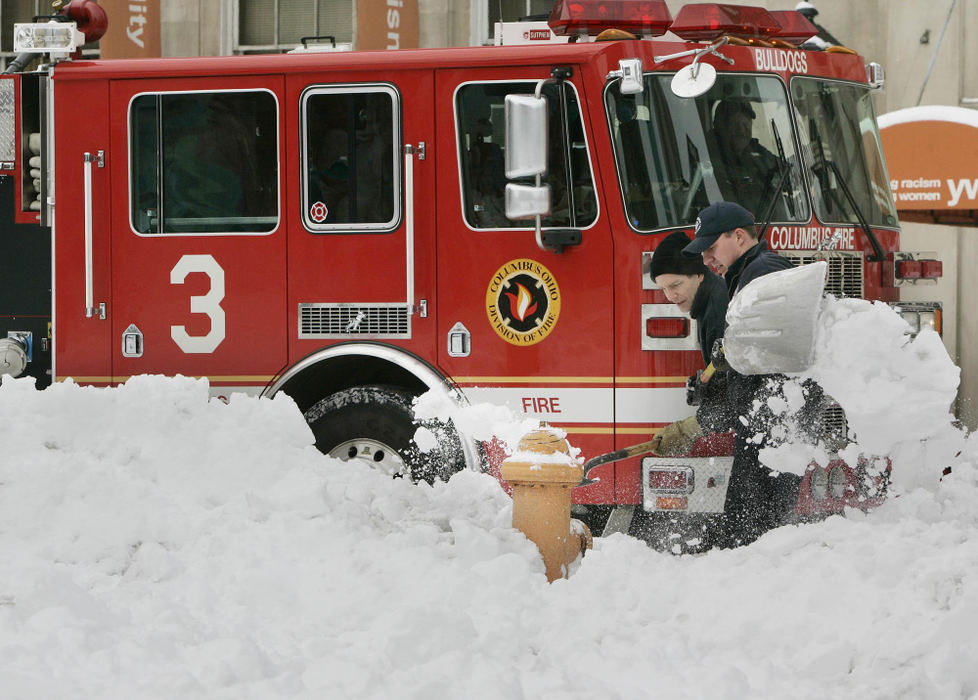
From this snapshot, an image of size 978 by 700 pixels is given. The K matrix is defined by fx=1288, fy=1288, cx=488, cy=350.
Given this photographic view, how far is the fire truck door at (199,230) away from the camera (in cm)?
724

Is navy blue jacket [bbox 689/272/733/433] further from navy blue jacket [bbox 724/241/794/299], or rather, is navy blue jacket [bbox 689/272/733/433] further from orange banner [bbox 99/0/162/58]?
orange banner [bbox 99/0/162/58]

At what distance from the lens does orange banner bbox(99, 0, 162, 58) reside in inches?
640

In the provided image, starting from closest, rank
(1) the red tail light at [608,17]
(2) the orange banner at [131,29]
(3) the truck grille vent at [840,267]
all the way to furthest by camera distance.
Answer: (3) the truck grille vent at [840,267]
(1) the red tail light at [608,17]
(2) the orange banner at [131,29]

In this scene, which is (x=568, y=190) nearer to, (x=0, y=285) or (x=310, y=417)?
(x=310, y=417)

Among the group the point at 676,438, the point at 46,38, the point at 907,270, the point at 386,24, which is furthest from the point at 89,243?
the point at 386,24

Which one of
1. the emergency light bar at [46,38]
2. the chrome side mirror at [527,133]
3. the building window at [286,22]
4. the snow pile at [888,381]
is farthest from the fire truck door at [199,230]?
the building window at [286,22]

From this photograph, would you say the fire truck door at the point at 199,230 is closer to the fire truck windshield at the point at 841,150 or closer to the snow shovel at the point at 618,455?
the snow shovel at the point at 618,455

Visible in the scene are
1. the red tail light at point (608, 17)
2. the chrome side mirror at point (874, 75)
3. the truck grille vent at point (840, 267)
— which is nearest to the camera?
the truck grille vent at point (840, 267)

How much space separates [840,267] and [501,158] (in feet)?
6.38

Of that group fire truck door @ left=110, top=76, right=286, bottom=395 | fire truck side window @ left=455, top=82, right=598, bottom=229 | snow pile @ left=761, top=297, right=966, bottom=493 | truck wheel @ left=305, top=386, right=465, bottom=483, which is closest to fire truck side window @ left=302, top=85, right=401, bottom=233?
fire truck door @ left=110, top=76, right=286, bottom=395

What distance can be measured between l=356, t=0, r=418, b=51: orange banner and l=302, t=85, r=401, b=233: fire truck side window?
29.1ft

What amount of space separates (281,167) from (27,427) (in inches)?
80.7

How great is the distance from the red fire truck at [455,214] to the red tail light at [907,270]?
1cm

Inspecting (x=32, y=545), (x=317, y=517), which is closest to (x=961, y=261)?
(x=317, y=517)
